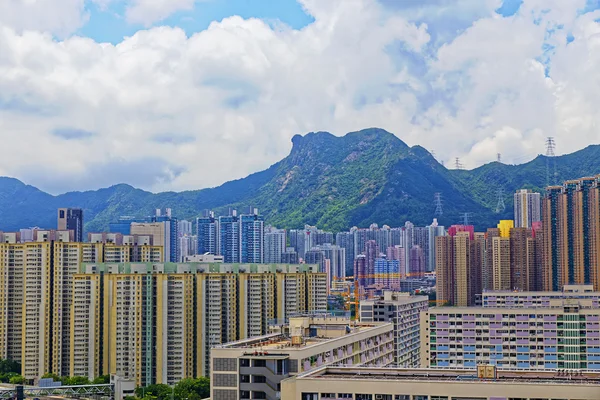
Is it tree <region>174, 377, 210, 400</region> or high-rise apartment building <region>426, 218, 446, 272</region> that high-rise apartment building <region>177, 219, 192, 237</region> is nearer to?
high-rise apartment building <region>426, 218, 446, 272</region>

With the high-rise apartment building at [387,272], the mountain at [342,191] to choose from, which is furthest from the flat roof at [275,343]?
the mountain at [342,191]

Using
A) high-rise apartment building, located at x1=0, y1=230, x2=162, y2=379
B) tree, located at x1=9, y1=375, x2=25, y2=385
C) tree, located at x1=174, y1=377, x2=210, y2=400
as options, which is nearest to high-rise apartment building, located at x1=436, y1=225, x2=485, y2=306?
high-rise apartment building, located at x1=0, y1=230, x2=162, y2=379

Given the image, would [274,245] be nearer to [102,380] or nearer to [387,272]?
[387,272]

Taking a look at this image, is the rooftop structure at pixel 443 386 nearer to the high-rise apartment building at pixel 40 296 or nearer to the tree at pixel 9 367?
the high-rise apartment building at pixel 40 296

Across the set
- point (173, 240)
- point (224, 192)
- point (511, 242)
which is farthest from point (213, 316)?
point (224, 192)

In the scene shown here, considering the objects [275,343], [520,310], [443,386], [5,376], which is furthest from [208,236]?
[443,386]

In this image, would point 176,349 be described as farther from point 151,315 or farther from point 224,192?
point 224,192
